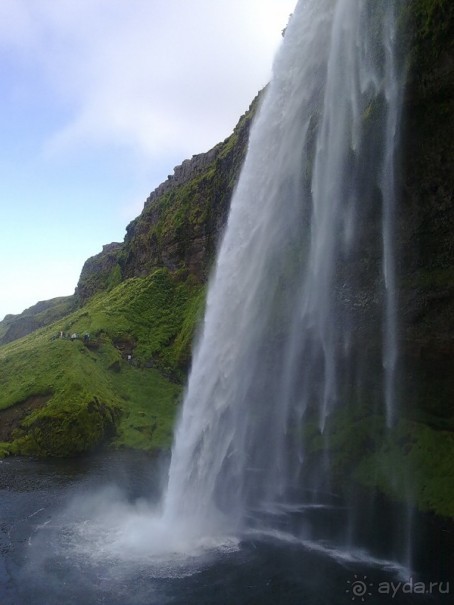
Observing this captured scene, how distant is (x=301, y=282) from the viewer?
93.3 feet

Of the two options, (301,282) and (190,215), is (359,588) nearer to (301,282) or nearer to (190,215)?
(301,282)

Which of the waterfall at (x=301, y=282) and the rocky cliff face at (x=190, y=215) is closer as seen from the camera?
the waterfall at (x=301, y=282)

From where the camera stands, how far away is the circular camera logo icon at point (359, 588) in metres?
16.4

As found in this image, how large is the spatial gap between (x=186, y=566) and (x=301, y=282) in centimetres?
1617

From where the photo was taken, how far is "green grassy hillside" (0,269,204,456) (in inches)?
1527

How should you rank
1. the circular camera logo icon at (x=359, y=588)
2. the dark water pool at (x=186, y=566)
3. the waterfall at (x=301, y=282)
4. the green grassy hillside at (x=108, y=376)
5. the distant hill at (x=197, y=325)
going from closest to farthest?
the dark water pool at (x=186, y=566) < the circular camera logo icon at (x=359, y=588) < the distant hill at (x=197, y=325) < the waterfall at (x=301, y=282) < the green grassy hillside at (x=108, y=376)

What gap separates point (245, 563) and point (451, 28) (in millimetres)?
23626

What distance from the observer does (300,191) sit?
91.6 feet

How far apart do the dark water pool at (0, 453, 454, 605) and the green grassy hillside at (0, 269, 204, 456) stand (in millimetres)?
13402

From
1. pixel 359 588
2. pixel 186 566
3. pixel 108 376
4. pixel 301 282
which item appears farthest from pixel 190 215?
pixel 359 588

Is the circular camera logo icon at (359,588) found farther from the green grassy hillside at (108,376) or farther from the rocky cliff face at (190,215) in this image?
the rocky cliff face at (190,215)

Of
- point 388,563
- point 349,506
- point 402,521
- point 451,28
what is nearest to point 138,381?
point 349,506

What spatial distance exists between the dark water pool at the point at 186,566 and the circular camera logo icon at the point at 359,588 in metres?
0.03

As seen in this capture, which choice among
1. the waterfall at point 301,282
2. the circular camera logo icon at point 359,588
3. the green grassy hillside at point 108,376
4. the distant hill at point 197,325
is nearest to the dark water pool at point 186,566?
the circular camera logo icon at point 359,588
